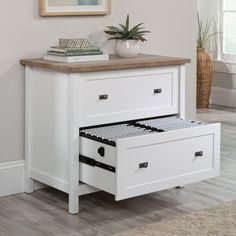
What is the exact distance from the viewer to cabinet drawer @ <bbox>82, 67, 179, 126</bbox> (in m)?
3.21

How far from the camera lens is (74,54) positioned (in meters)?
3.29

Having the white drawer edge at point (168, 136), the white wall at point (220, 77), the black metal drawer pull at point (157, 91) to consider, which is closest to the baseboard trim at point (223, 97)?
the white wall at point (220, 77)

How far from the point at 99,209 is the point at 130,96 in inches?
23.5

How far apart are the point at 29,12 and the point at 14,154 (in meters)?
0.76

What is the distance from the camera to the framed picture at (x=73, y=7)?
3475mm

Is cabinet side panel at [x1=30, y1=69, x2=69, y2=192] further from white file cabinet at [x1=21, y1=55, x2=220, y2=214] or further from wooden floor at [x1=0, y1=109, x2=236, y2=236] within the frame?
wooden floor at [x1=0, y1=109, x2=236, y2=236]

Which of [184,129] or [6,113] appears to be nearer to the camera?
[184,129]

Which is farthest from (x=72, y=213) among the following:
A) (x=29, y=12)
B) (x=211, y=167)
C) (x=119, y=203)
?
(x=29, y=12)

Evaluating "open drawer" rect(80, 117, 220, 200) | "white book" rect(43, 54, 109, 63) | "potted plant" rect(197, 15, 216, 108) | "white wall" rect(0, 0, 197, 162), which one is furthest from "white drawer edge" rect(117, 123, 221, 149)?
"potted plant" rect(197, 15, 216, 108)

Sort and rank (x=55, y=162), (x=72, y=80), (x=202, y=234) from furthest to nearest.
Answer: (x=55, y=162) < (x=72, y=80) < (x=202, y=234)

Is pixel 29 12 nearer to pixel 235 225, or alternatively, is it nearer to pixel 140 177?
pixel 140 177

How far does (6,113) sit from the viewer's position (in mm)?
3441

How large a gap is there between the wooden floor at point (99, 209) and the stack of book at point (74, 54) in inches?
28.5

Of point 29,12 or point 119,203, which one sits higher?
point 29,12
